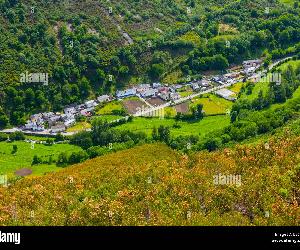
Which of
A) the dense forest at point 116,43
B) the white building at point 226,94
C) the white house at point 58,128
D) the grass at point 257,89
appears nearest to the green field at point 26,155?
the white house at point 58,128

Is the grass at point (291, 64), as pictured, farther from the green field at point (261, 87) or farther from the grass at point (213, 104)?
the grass at point (213, 104)

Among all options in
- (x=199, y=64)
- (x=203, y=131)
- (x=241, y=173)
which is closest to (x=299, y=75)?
(x=199, y=64)

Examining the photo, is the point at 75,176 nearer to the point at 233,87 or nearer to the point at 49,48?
the point at 49,48

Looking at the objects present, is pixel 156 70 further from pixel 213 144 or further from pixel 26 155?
pixel 26 155

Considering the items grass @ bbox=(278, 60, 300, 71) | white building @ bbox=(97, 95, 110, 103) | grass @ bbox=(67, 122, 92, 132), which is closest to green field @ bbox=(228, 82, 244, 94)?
grass @ bbox=(278, 60, 300, 71)

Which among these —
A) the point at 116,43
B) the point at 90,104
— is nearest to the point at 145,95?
the point at 90,104
